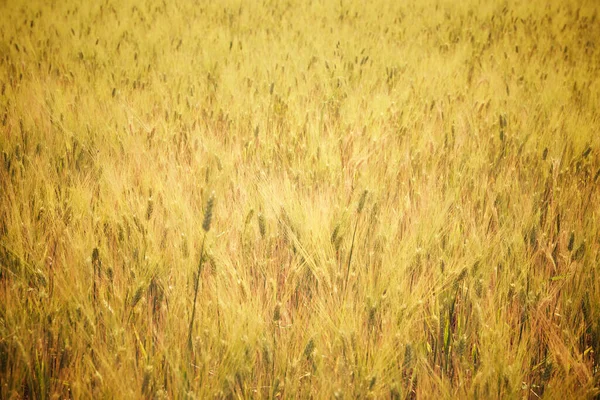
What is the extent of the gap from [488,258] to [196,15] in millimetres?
5137

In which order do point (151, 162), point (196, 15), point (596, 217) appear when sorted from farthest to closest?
point (196, 15) < point (151, 162) < point (596, 217)

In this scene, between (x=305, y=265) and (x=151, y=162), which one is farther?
(x=151, y=162)

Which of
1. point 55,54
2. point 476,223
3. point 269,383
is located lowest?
point 269,383

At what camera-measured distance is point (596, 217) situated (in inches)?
54.7

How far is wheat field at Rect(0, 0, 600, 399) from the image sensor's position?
878mm

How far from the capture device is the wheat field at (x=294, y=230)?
0.88 meters

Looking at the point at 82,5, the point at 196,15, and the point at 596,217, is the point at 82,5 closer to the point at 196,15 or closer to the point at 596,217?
the point at 196,15

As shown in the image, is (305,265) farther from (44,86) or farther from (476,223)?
(44,86)

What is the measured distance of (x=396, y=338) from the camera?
3.10 feet

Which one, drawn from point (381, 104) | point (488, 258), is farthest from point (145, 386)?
point (381, 104)

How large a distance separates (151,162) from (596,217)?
74.6 inches

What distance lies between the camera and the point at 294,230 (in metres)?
1.34

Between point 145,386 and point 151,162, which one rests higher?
point 151,162

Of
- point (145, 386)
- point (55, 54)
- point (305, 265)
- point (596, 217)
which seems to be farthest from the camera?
point (55, 54)
